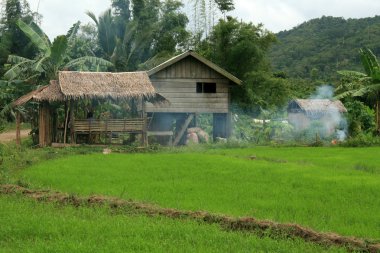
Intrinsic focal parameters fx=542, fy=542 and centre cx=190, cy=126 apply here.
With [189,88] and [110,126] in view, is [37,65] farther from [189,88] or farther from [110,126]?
[189,88]

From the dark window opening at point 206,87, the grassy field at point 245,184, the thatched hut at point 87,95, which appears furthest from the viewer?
the dark window opening at point 206,87

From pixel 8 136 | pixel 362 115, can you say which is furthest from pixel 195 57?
→ pixel 8 136

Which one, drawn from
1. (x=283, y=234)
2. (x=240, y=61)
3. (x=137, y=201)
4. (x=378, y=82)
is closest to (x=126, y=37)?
(x=240, y=61)

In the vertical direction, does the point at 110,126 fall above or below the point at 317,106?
below

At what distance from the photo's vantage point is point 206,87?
997 inches

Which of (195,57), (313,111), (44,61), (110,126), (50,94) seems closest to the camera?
(50,94)

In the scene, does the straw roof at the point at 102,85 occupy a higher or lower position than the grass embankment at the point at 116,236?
higher

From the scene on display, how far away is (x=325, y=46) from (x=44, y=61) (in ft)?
95.7

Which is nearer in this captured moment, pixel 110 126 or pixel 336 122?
pixel 110 126

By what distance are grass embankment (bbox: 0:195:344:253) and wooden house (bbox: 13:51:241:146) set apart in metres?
13.8

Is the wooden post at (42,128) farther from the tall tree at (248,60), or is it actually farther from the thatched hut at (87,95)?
the tall tree at (248,60)

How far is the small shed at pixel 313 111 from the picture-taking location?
29.7 meters

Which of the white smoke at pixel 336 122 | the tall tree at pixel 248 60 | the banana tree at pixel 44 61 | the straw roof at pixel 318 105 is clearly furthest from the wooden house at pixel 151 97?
the straw roof at pixel 318 105

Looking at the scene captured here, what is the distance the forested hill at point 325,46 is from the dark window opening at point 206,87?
19.6 m
